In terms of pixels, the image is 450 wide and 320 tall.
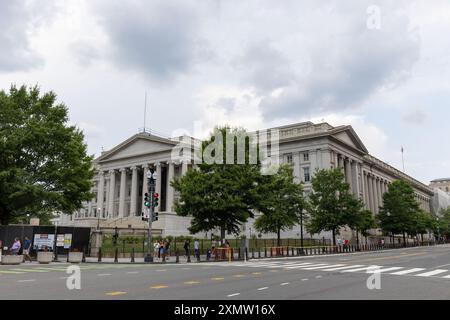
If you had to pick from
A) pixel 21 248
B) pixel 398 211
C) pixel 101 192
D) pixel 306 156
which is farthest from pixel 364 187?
pixel 21 248

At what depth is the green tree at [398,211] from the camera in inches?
2958

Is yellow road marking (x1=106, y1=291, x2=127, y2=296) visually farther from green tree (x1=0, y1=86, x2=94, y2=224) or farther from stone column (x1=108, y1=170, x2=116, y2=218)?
stone column (x1=108, y1=170, x2=116, y2=218)

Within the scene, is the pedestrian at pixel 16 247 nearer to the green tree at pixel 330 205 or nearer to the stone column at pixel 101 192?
the green tree at pixel 330 205

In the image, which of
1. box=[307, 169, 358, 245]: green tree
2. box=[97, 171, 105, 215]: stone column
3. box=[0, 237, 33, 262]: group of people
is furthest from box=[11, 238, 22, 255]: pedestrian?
box=[97, 171, 105, 215]: stone column

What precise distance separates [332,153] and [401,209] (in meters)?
16.3

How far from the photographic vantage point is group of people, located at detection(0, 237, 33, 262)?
2889cm

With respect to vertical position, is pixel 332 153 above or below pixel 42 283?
above

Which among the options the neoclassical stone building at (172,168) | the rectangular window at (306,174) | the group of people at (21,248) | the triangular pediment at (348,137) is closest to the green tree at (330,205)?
the neoclassical stone building at (172,168)

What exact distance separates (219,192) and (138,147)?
54.3 m

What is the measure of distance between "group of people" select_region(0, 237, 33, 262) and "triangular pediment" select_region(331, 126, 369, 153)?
56090 millimetres

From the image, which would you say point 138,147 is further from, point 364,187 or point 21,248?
point 21,248
